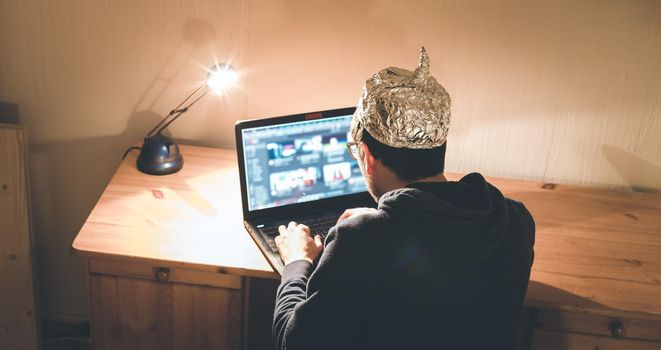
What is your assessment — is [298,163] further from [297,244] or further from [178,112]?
[178,112]

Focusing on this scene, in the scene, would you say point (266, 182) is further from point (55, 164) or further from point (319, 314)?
point (55, 164)

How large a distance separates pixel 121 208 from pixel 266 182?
0.39m

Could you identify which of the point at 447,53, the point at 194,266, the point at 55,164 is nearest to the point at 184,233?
the point at 194,266

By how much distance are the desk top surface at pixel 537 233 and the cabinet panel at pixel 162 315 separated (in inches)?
4.7

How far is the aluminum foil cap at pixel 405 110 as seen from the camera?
4.32 feet

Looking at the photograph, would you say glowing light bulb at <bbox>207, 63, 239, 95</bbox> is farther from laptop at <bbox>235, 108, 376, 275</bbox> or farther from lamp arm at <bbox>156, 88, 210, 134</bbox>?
laptop at <bbox>235, 108, 376, 275</bbox>

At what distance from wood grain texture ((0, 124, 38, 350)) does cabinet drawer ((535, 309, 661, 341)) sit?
4.99 ft

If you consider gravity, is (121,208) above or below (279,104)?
below

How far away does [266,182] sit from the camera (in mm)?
1827

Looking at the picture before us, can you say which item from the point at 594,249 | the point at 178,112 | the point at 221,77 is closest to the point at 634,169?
the point at 594,249

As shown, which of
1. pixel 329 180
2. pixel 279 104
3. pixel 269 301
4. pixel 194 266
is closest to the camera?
pixel 194 266

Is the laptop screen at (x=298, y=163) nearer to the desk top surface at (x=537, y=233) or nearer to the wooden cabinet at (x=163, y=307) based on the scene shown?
the desk top surface at (x=537, y=233)

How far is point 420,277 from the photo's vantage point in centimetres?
119

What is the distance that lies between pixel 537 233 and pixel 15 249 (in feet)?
5.11
